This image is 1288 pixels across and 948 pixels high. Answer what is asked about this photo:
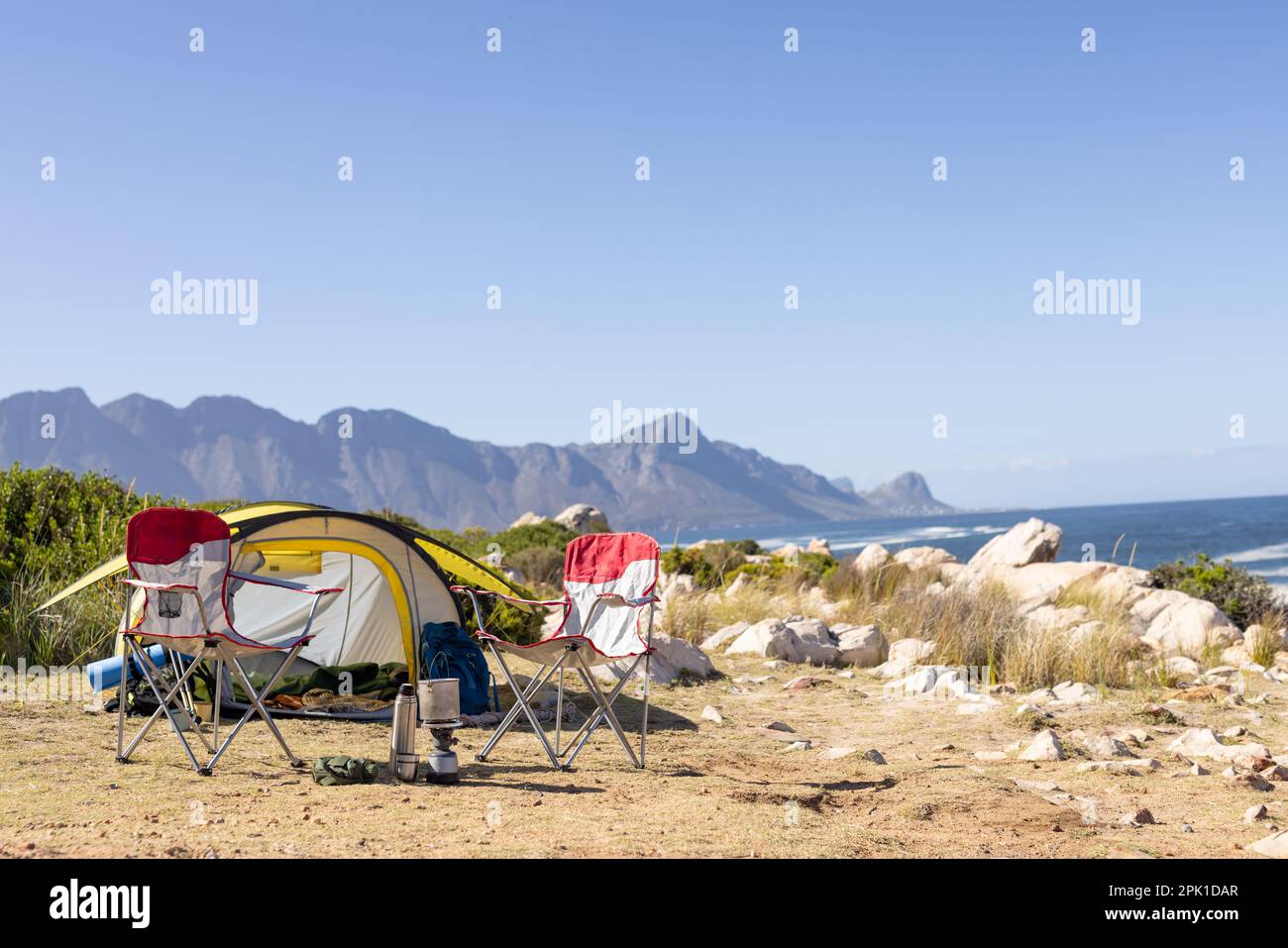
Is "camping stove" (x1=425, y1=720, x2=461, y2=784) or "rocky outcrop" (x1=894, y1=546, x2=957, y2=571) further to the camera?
"rocky outcrop" (x1=894, y1=546, x2=957, y2=571)

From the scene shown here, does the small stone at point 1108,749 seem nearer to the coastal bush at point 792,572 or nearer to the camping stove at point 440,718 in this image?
the camping stove at point 440,718

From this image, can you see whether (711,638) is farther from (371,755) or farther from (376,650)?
(371,755)

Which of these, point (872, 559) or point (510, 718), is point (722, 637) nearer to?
point (510, 718)

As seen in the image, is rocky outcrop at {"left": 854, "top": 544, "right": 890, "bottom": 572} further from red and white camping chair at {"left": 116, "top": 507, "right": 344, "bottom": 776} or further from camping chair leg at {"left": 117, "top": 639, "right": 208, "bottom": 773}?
camping chair leg at {"left": 117, "top": 639, "right": 208, "bottom": 773}

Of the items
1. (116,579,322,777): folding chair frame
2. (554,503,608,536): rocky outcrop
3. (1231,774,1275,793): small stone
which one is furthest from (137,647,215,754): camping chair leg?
(554,503,608,536): rocky outcrop

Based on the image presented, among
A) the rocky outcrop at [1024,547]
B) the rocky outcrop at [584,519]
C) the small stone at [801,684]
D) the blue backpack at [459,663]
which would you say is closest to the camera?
the blue backpack at [459,663]

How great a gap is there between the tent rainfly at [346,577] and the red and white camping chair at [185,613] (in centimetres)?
73

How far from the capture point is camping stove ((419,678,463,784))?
4.95 meters

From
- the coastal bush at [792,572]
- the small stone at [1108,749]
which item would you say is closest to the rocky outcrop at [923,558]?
the coastal bush at [792,572]

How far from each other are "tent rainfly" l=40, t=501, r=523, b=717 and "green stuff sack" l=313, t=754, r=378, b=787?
186cm

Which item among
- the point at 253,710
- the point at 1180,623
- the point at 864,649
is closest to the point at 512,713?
the point at 253,710

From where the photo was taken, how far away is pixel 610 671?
8375mm

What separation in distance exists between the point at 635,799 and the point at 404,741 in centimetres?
106

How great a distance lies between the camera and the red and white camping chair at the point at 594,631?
531 cm
